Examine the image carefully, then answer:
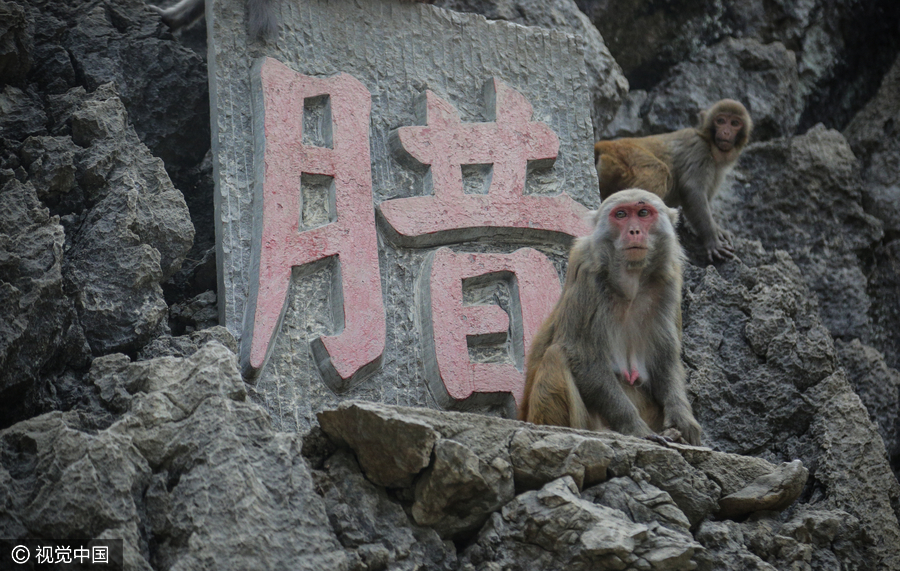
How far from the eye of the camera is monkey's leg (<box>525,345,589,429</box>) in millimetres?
3762

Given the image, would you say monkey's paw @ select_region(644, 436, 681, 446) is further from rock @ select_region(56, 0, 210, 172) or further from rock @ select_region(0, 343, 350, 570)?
rock @ select_region(56, 0, 210, 172)

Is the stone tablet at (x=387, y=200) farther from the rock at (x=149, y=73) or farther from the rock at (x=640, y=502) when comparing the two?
the rock at (x=640, y=502)

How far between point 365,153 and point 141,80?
1.29 metres

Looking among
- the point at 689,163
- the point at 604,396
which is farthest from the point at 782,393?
the point at 689,163

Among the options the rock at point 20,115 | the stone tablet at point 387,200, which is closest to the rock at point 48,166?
the rock at point 20,115

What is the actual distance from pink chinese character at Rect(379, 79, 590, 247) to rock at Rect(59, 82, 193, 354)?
2.98 ft

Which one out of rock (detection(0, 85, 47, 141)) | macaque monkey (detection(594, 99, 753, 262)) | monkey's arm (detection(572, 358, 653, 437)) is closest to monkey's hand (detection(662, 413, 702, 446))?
monkey's arm (detection(572, 358, 653, 437))

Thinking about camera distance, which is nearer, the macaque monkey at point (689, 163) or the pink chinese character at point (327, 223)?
the pink chinese character at point (327, 223)

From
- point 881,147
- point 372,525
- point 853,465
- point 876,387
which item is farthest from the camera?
point 881,147

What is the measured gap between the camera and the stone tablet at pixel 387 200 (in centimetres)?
407

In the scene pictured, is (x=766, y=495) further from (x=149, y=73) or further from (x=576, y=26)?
(x=576, y=26)

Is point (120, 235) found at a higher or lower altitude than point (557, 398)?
higher

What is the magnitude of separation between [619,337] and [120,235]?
192 centimetres

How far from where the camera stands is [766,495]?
133 inches
